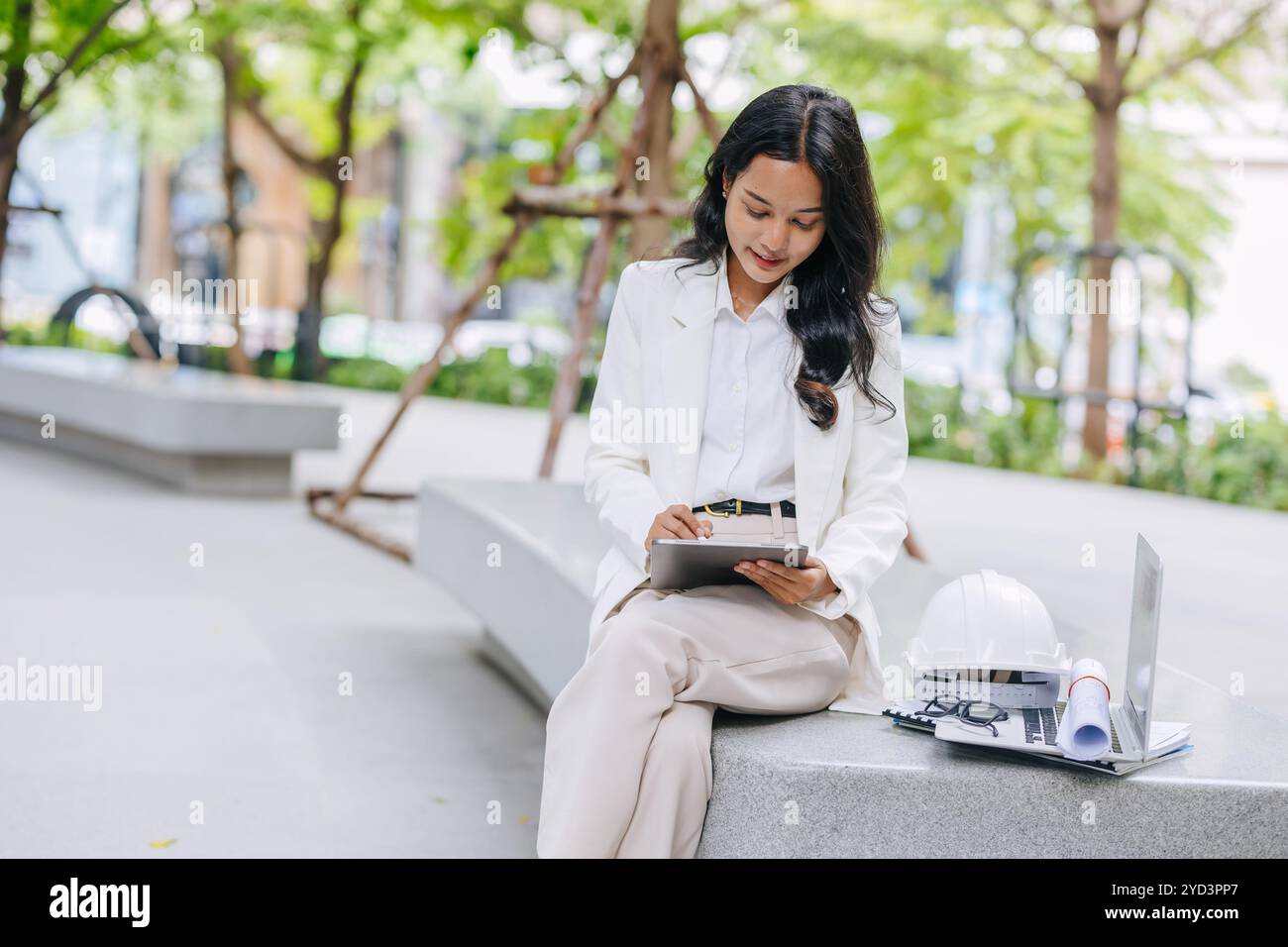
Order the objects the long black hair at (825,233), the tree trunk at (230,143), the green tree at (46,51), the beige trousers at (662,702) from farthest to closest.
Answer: the tree trunk at (230,143) < the green tree at (46,51) < the long black hair at (825,233) < the beige trousers at (662,702)

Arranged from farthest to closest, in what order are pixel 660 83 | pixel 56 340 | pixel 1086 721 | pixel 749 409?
1. pixel 56 340
2. pixel 660 83
3. pixel 749 409
4. pixel 1086 721

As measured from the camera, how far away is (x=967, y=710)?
2.41 m

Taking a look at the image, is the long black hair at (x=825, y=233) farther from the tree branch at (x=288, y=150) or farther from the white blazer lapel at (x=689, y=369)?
the tree branch at (x=288, y=150)

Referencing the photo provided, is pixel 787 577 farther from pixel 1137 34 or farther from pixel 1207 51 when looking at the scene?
pixel 1207 51

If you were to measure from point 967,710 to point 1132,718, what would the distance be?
258mm

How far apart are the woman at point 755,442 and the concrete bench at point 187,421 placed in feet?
17.0

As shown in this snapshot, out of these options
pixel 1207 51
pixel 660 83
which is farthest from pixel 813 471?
pixel 1207 51

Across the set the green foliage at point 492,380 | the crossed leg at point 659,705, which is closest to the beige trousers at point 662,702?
the crossed leg at point 659,705

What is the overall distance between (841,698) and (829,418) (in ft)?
1.59

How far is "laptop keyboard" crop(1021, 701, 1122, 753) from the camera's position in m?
2.27

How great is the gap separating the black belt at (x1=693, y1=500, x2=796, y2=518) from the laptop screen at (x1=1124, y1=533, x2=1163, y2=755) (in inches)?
22.7

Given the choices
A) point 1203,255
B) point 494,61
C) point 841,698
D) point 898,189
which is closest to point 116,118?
point 494,61

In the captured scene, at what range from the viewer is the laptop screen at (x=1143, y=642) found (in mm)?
2180

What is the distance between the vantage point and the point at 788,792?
88.2 inches
